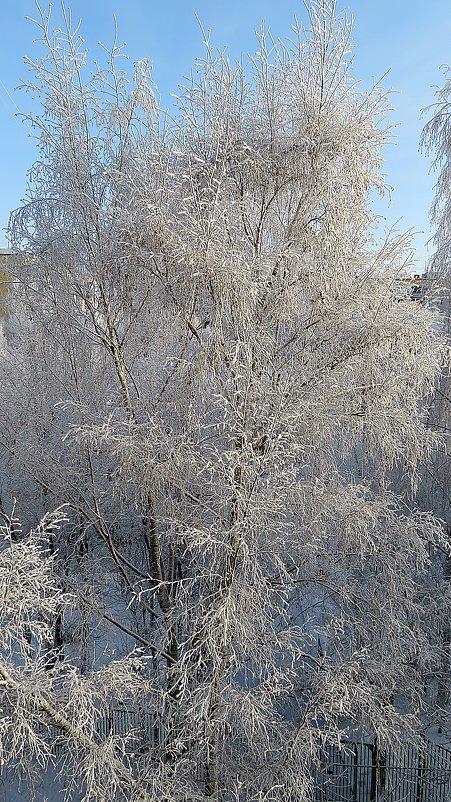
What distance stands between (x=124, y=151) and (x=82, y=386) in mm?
2078

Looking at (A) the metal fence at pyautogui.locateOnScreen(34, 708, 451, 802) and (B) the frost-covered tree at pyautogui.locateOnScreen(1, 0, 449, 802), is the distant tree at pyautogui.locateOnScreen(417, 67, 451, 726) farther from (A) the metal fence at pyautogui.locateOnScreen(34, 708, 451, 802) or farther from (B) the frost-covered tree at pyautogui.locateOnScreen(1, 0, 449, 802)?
(B) the frost-covered tree at pyautogui.locateOnScreen(1, 0, 449, 802)

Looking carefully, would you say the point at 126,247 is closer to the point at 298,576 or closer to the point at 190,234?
A: the point at 190,234

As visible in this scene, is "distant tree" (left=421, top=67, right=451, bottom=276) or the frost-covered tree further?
"distant tree" (left=421, top=67, right=451, bottom=276)

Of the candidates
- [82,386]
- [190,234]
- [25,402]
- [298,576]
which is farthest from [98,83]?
[298,576]

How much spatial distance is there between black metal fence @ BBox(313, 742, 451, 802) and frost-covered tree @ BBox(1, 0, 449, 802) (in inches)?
58.1

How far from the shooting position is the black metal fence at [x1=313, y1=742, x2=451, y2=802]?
5473 mm

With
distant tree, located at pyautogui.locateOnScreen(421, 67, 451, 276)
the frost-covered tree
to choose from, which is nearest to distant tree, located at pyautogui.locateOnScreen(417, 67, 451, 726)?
distant tree, located at pyautogui.locateOnScreen(421, 67, 451, 276)

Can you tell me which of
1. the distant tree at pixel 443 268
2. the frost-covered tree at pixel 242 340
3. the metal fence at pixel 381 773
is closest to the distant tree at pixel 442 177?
the distant tree at pixel 443 268

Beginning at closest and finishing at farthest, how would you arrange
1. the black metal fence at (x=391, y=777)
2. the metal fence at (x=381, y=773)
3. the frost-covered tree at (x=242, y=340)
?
the frost-covered tree at (x=242, y=340), the metal fence at (x=381, y=773), the black metal fence at (x=391, y=777)

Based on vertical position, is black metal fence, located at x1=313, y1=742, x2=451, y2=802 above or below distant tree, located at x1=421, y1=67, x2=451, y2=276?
below

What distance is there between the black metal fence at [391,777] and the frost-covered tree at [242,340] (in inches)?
58.1

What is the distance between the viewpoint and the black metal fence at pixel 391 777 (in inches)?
215

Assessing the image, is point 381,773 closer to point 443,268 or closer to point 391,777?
point 391,777

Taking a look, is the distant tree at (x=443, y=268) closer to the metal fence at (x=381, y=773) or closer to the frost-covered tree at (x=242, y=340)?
the metal fence at (x=381, y=773)
